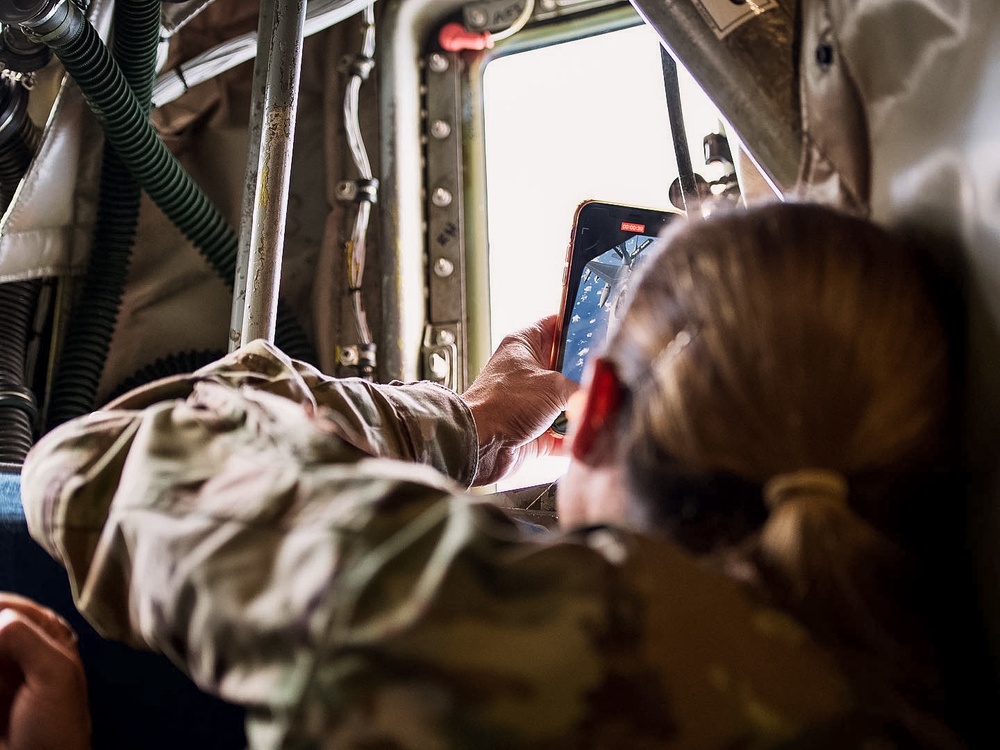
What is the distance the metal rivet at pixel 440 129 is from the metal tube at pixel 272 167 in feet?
1.44

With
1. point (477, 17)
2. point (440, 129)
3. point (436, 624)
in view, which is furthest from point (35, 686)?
point (477, 17)

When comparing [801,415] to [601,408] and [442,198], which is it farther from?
[442,198]

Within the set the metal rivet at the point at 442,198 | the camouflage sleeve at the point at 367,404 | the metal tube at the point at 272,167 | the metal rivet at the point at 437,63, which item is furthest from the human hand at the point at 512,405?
the metal rivet at the point at 437,63

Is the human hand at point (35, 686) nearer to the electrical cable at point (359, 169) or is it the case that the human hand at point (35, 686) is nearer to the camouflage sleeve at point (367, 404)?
the camouflage sleeve at point (367, 404)

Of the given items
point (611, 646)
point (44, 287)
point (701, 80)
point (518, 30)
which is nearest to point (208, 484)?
point (611, 646)

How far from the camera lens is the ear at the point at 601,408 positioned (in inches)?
23.9

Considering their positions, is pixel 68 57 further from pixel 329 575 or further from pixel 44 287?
pixel 329 575

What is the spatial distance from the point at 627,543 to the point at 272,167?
0.74 m

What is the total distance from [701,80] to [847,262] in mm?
288

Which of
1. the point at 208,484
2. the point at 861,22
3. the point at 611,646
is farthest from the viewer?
the point at 861,22

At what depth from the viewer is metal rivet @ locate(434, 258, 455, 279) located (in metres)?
1.52

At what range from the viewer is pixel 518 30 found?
5.12ft

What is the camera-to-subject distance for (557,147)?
1570 millimetres

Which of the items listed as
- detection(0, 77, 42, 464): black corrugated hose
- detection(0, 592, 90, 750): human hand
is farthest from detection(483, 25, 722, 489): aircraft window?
detection(0, 592, 90, 750): human hand
